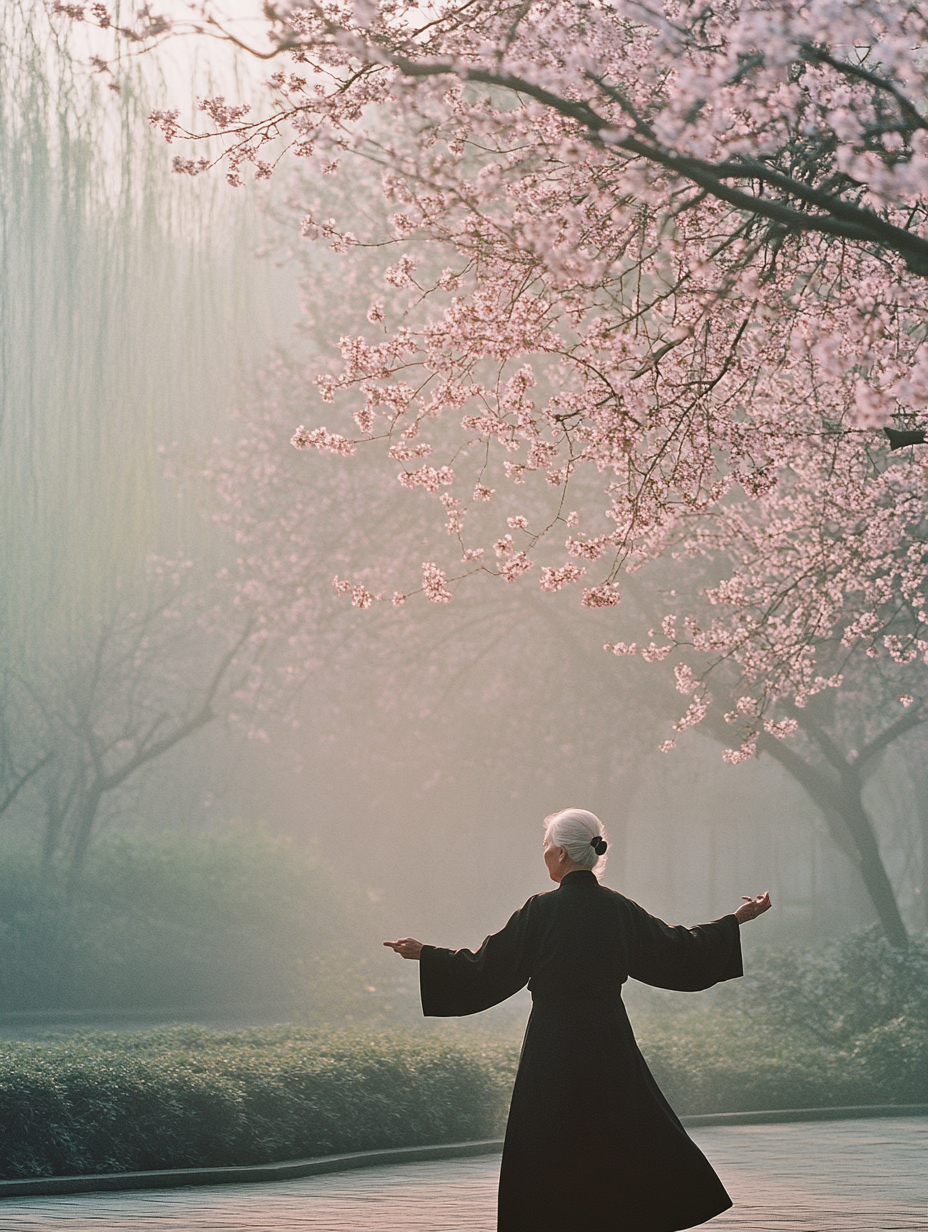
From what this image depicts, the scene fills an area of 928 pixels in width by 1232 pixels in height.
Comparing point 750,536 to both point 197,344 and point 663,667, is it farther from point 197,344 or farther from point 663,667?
point 197,344

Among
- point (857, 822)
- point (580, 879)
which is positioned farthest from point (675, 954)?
point (857, 822)

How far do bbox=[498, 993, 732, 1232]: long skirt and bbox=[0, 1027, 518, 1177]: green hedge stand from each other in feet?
16.3

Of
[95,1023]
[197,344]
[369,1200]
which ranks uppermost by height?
[197,344]

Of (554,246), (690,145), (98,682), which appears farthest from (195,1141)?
(98,682)

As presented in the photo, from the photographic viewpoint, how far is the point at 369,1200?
931 centimetres

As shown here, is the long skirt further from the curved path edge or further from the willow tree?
the willow tree

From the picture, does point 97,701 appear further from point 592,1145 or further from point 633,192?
point 592,1145

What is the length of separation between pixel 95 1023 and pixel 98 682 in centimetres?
964

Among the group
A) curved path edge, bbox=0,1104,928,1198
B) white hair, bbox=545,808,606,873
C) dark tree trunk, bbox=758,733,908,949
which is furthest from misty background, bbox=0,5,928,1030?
white hair, bbox=545,808,606,873

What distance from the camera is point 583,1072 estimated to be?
18.7ft

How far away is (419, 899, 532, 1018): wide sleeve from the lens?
5.88 m

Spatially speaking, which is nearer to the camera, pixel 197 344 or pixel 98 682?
pixel 197 344

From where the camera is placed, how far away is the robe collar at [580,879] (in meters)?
5.95

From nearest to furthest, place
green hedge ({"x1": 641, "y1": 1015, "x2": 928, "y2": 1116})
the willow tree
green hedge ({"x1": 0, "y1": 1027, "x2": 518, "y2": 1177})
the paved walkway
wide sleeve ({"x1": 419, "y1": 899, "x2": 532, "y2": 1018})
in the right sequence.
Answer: wide sleeve ({"x1": 419, "y1": 899, "x2": 532, "y2": 1018}) < the paved walkway < green hedge ({"x1": 0, "y1": 1027, "x2": 518, "y2": 1177}) < green hedge ({"x1": 641, "y1": 1015, "x2": 928, "y2": 1116}) < the willow tree
